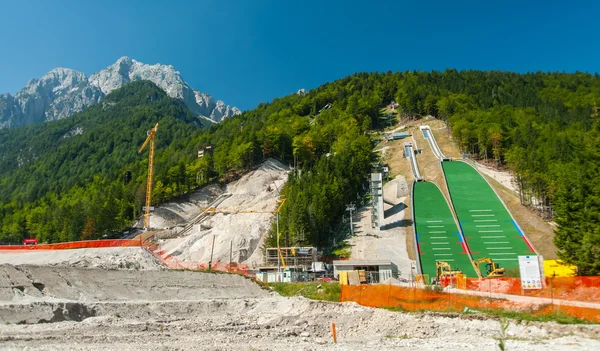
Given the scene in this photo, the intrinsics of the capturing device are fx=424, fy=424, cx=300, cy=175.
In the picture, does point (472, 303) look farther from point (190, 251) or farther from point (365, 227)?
point (190, 251)

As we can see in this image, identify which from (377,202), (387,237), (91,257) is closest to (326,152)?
(377,202)

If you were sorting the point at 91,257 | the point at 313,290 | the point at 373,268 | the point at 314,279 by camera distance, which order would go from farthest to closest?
the point at 373,268
the point at 314,279
the point at 91,257
the point at 313,290

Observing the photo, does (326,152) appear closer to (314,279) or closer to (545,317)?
(314,279)

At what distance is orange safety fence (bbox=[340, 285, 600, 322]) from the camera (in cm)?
1546

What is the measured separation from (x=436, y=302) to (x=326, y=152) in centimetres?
7752

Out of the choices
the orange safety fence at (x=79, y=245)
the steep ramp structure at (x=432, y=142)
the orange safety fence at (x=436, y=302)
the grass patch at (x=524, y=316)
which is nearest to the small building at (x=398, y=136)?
the steep ramp structure at (x=432, y=142)

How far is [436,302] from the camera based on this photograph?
20047 mm

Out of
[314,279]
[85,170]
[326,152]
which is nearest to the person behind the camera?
[314,279]

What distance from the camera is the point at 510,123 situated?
9538 cm

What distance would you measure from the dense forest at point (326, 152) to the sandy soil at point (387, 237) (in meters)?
4.24

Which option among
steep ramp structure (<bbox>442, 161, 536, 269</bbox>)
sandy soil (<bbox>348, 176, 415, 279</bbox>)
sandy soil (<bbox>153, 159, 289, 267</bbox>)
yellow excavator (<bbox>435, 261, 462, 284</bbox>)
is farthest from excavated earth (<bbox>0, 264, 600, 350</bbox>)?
steep ramp structure (<bbox>442, 161, 536, 269</bbox>)

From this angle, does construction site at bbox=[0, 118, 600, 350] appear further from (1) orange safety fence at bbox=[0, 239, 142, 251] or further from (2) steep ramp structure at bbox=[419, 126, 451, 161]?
(2) steep ramp structure at bbox=[419, 126, 451, 161]

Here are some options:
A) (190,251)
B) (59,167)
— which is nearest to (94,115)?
(59,167)

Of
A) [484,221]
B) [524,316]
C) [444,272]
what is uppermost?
[484,221]
